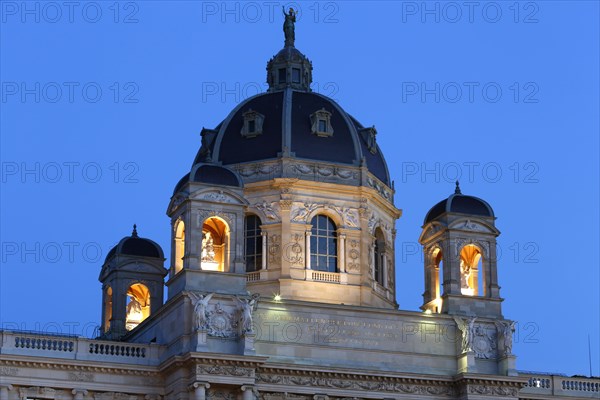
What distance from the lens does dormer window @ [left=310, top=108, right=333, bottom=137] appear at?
77.0 metres

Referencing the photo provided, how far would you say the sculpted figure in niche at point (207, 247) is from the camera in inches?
A: 2653

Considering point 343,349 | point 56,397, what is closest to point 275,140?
point 343,349

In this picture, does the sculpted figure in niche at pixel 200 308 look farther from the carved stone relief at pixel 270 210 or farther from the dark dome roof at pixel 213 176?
the carved stone relief at pixel 270 210

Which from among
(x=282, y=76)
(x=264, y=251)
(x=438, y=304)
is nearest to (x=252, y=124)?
(x=282, y=76)

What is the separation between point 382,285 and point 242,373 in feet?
51.9

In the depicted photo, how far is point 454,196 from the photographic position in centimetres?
7162

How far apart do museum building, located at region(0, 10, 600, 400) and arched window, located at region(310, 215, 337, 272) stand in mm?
83

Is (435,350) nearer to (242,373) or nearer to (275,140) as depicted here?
(242,373)

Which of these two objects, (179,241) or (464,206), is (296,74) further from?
(179,241)

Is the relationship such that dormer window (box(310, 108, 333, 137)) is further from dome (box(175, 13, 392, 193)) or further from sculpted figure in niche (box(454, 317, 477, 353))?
sculpted figure in niche (box(454, 317, 477, 353))

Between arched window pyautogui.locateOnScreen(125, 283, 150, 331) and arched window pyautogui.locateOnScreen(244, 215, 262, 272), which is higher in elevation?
arched window pyautogui.locateOnScreen(244, 215, 262, 272)

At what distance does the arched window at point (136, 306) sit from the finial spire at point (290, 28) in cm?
1763

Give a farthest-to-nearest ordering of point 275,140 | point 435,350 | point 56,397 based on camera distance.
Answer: point 275,140 < point 435,350 < point 56,397

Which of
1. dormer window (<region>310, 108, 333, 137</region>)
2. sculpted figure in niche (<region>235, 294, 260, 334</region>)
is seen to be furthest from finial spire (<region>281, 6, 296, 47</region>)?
sculpted figure in niche (<region>235, 294, 260, 334</region>)
